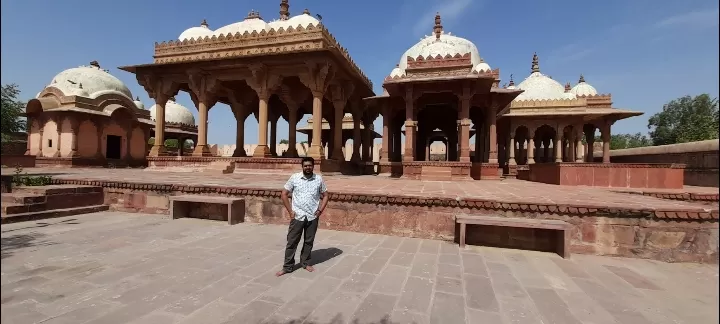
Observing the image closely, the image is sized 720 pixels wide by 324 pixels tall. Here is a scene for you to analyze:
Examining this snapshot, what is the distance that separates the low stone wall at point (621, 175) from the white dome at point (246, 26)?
587 inches

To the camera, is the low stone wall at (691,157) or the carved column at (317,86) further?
the carved column at (317,86)

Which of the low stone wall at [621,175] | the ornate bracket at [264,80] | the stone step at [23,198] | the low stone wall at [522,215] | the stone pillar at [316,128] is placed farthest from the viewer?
the ornate bracket at [264,80]

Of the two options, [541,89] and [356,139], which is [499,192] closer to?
[356,139]

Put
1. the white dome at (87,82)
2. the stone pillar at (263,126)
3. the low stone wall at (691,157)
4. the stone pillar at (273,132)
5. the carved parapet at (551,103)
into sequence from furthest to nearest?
the stone pillar at (273,132) < the white dome at (87,82) < the carved parapet at (551,103) < the stone pillar at (263,126) < the low stone wall at (691,157)

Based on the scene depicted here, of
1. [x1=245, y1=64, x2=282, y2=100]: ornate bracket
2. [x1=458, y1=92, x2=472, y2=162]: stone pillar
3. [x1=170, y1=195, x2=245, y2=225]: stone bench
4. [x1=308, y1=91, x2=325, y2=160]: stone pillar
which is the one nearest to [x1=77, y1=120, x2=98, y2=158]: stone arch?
[x1=245, y1=64, x2=282, y2=100]: ornate bracket

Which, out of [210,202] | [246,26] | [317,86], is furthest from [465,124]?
[246,26]

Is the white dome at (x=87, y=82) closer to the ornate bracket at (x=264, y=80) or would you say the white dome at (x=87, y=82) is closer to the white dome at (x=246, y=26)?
the white dome at (x=246, y=26)

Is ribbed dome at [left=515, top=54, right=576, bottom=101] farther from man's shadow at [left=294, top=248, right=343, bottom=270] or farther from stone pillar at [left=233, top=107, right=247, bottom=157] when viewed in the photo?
man's shadow at [left=294, top=248, right=343, bottom=270]

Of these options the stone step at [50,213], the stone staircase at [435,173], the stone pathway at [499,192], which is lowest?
the stone step at [50,213]

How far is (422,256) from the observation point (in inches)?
177

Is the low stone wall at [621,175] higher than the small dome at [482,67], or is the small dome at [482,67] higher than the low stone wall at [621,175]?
the small dome at [482,67]

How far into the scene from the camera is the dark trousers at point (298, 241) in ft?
12.5

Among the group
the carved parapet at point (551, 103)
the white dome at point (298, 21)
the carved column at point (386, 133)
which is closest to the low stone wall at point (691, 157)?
the carved parapet at point (551, 103)

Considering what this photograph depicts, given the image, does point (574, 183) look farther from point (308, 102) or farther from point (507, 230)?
point (308, 102)
